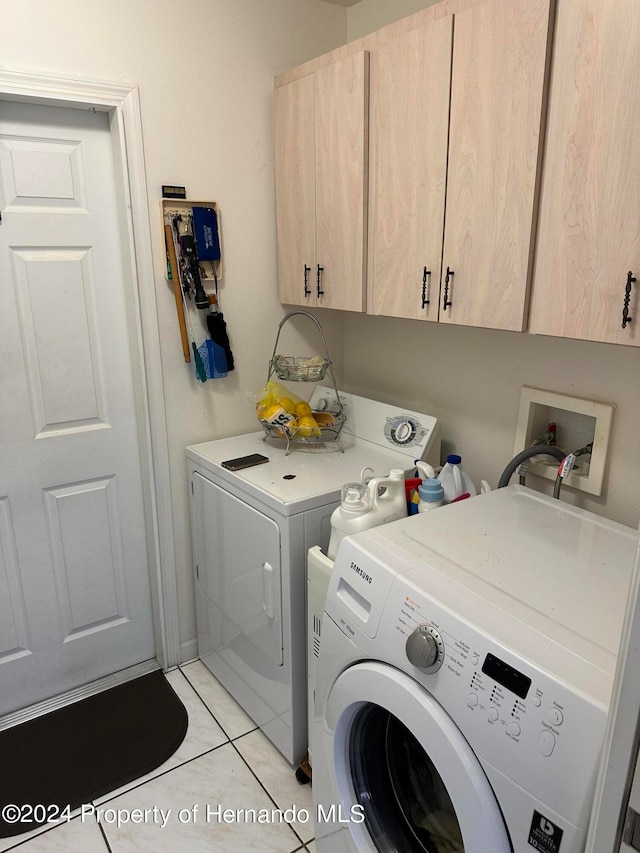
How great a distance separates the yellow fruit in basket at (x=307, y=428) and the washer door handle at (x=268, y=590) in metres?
0.47

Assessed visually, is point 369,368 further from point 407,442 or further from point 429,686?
point 429,686

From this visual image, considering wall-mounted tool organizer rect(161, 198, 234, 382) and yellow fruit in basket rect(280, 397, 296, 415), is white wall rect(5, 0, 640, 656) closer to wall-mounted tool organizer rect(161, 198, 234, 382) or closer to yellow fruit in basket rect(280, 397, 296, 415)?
wall-mounted tool organizer rect(161, 198, 234, 382)

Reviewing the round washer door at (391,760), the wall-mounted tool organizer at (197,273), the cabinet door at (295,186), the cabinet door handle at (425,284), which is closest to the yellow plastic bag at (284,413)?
the wall-mounted tool organizer at (197,273)

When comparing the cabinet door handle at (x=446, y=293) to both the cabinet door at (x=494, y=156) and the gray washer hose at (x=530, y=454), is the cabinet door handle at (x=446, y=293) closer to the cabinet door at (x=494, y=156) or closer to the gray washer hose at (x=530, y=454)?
the cabinet door at (x=494, y=156)

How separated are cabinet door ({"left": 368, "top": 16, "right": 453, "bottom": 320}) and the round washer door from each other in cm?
95

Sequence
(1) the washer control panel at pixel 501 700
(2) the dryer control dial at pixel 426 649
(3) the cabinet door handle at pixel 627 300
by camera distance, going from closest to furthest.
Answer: (1) the washer control panel at pixel 501 700 < (2) the dryer control dial at pixel 426 649 < (3) the cabinet door handle at pixel 627 300

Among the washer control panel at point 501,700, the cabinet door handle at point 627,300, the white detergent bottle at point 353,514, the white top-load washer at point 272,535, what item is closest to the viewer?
the washer control panel at point 501,700

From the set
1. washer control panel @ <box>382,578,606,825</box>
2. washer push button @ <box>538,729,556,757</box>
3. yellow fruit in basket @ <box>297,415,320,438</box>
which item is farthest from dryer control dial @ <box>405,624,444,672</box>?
yellow fruit in basket @ <box>297,415,320,438</box>

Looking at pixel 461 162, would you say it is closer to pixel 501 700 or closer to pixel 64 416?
pixel 501 700

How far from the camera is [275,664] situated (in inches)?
71.6

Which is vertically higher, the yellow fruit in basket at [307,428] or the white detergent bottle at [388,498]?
the yellow fruit in basket at [307,428]

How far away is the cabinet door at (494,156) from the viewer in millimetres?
1267

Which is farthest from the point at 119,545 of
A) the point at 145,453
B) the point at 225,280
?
the point at 225,280

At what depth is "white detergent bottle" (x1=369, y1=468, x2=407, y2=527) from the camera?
4.92 ft
